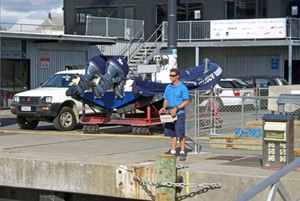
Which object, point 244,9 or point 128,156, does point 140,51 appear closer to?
point 244,9

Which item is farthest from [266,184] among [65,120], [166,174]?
[65,120]

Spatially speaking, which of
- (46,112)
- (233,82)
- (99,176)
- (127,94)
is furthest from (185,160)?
(233,82)

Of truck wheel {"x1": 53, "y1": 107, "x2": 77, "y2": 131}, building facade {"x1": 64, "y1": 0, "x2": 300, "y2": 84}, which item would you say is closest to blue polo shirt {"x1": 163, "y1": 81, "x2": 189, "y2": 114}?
truck wheel {"x1": 53, "y1": 107, "x2": 77, "y2": 131}

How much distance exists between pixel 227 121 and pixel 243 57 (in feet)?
73.5

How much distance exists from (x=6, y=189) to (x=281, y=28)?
24.3 m

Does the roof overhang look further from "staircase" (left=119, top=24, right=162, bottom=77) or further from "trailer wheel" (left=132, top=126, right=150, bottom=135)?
"trailer wheel" (left=132, top=126, right=150, bottom=135)

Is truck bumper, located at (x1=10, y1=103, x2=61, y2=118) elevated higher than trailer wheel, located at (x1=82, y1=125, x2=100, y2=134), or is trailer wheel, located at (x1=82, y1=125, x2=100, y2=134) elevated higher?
truck bumper, located at (x1=10, y1=103, x2=61, y2=118)

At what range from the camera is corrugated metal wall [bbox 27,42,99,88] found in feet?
104

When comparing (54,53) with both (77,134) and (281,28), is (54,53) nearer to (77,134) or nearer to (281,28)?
(281,28)

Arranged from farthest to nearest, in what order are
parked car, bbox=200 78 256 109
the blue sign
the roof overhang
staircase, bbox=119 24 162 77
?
the blue sign → staircase, bbox=119 24 162 77 → the roof overhang → parked car, bbox=200 78 256 109

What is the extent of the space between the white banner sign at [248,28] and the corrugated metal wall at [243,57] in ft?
8.30

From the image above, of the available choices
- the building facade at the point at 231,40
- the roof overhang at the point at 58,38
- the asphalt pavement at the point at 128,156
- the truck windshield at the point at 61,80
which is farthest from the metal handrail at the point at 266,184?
the building facade at the point at 231,40

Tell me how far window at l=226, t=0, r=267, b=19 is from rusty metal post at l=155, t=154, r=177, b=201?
29835 millimetres

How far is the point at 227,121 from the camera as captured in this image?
15.8 metres
